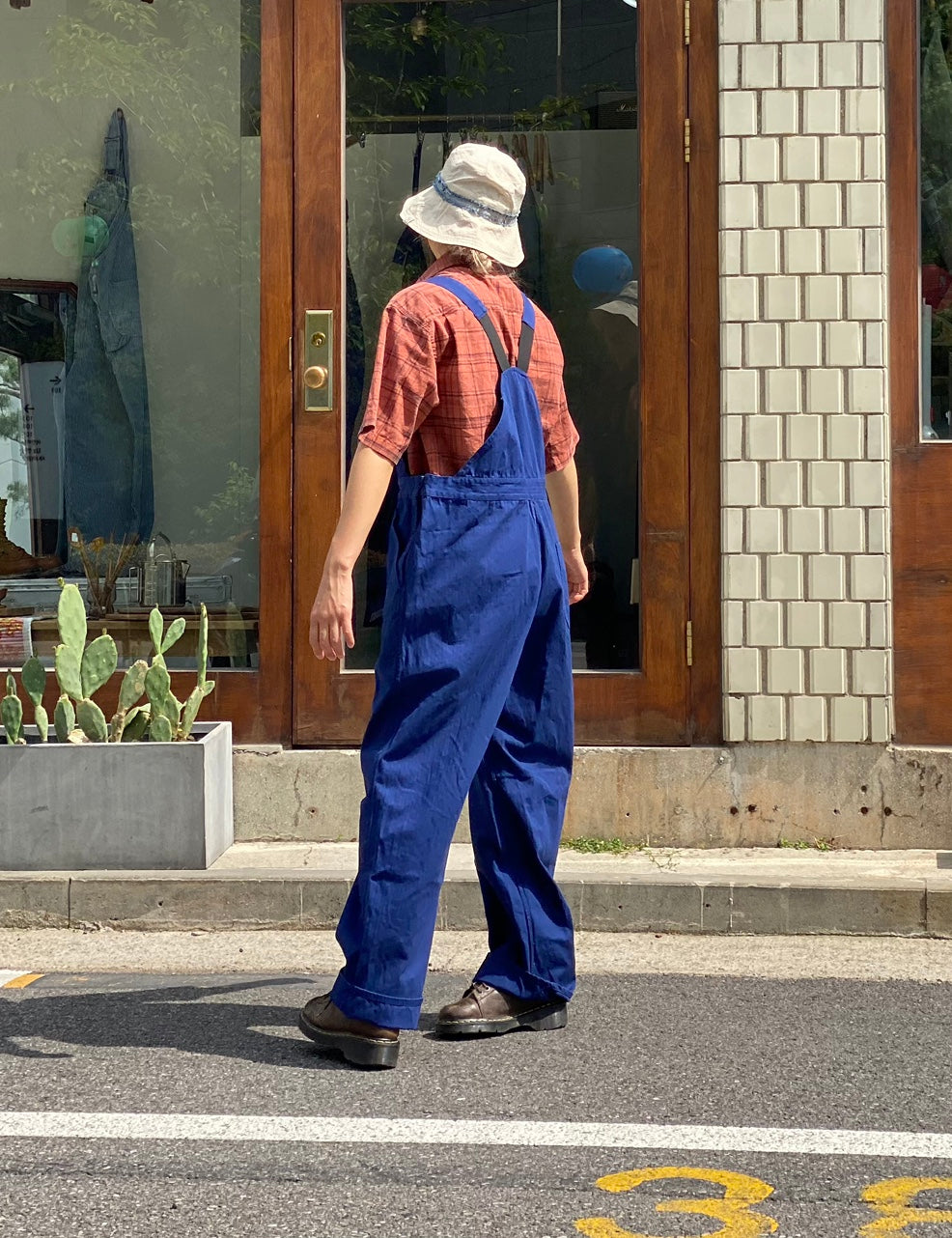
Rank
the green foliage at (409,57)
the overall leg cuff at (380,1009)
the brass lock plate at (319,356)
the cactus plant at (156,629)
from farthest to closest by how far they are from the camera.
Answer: the green foliage at (409,57), the brass lock plate at (319,356), the cactus plant at (156,629), the overall leg cuff at (380,1009)

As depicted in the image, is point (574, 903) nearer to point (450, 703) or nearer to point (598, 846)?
point (598, 846)

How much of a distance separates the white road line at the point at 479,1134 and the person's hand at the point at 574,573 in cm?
145

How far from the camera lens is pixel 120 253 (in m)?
6.86

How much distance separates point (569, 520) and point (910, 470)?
228 centimetres

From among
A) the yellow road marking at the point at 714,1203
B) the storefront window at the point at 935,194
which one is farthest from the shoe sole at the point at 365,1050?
the storefront window at the point at 935,194

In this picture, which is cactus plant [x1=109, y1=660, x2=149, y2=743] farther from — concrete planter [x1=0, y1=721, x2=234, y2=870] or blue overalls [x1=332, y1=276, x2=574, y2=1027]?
blue overalls [x1=332, y1=276, x2=574, y2=1027]

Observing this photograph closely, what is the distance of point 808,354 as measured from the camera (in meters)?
6.06

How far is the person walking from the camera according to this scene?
3678 millimetres

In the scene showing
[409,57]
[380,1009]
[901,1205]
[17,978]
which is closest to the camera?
[901,1205]

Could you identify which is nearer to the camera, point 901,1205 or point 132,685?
point 901,1205

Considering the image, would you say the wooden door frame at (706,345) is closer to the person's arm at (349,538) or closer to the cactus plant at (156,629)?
the cactus plant at (156,629)

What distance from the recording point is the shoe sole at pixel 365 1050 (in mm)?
3652

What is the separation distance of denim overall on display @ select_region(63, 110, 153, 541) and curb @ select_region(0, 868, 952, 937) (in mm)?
1976

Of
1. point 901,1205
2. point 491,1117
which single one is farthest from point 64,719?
point 901,1205
